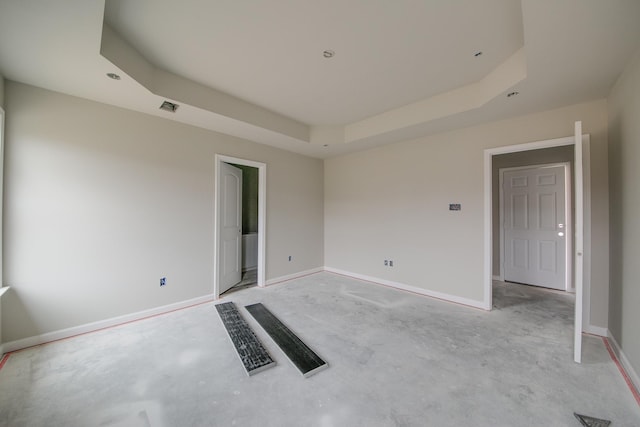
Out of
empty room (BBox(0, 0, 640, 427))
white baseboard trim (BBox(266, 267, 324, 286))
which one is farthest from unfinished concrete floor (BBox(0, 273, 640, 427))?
white baseboard trim (BBox(266, 267, 324, 286))

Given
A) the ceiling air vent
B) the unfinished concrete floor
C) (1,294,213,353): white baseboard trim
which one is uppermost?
the ceiling air vent

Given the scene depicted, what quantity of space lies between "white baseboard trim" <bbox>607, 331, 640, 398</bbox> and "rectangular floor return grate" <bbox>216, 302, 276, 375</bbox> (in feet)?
9.05

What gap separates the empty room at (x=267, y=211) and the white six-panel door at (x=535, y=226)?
4 centimetres

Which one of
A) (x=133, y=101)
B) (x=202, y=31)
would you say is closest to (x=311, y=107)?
(x=202, y=31)

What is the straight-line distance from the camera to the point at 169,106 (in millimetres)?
2762

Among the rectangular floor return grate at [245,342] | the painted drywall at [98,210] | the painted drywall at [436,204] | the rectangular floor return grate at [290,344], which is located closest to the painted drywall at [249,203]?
the painted drywall at [98,210]

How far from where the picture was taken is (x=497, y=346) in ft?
7.57

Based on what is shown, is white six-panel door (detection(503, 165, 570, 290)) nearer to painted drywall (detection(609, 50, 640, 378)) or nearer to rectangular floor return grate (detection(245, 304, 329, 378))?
painted drywall (detection(609, 50, 640, 378))

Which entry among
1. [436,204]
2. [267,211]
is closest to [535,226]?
[436,204]

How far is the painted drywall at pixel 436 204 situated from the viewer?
255cm

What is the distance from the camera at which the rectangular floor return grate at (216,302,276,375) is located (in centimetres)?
201

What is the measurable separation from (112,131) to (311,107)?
8.01 ft

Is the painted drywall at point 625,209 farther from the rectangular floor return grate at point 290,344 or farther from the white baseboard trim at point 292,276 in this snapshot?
the white baseboard trim at point 292,276

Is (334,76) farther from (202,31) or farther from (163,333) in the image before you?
(163,333)
